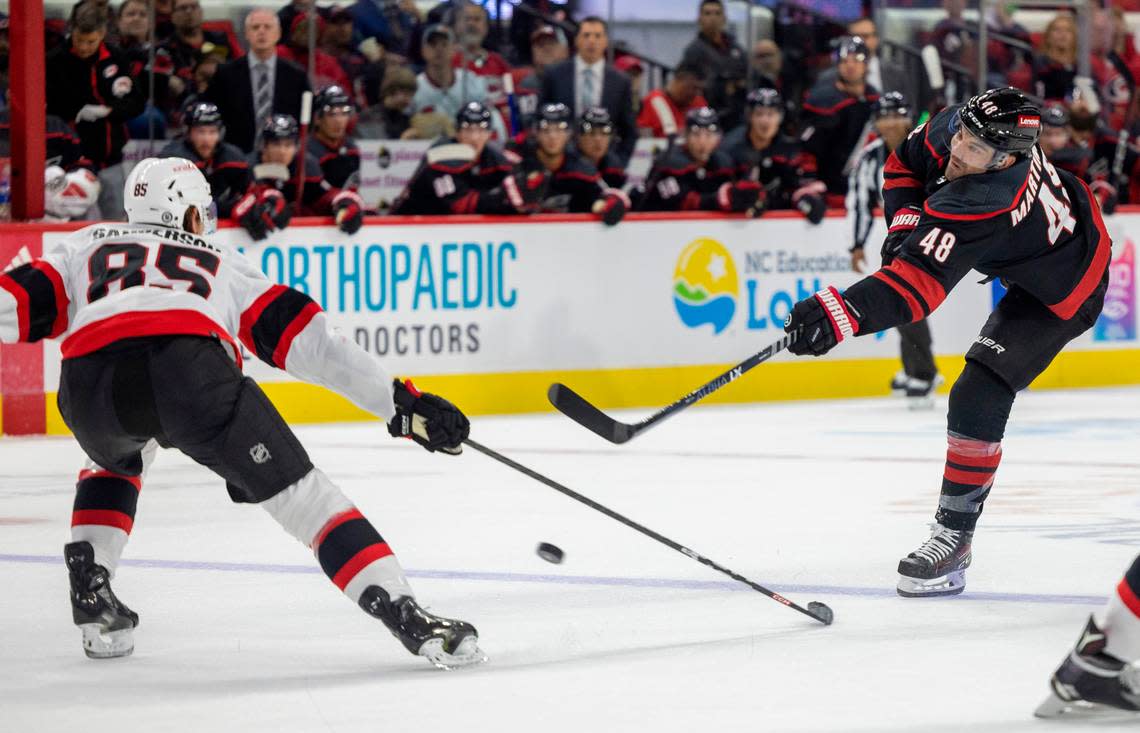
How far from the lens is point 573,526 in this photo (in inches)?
229

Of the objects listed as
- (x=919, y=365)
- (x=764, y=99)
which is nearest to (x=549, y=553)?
Result: (x=919, y=365)

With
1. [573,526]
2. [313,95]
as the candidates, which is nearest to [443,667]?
[573,526]

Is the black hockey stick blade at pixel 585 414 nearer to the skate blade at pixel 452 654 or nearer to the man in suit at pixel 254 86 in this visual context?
the skate blade at pixel 452 654

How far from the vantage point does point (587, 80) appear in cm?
1000

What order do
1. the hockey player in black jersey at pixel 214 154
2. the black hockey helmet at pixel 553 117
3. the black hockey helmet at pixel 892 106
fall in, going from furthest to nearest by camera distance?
the black hockey helmet at pixel 553 117, the black hockey helmet at pixel 892 106, the hockey player in black jersey at pixel 214 154

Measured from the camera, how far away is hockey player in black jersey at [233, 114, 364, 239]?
27.6 feet

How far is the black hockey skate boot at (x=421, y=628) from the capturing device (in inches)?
146

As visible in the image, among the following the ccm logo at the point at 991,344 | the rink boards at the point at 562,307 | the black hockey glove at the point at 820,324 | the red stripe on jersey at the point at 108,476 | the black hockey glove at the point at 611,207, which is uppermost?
the black hockey glove at the point at 820,324

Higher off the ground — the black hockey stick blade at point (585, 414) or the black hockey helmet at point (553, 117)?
the black hockey helmet at point (553, 117)

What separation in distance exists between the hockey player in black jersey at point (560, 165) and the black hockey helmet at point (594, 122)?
93 millimetres

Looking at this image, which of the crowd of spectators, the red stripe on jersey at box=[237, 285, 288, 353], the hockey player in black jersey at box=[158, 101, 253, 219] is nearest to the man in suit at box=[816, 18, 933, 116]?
the crowd of spectators

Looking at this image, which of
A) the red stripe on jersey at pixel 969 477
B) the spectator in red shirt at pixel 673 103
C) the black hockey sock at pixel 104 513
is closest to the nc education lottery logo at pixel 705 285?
the spectator in red shirt at pixel 673 103

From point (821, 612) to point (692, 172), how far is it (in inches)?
231

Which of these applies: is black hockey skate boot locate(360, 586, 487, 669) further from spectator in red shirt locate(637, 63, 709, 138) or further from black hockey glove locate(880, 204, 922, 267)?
spectator in red shirt locate(637, 63, 709, 138)
